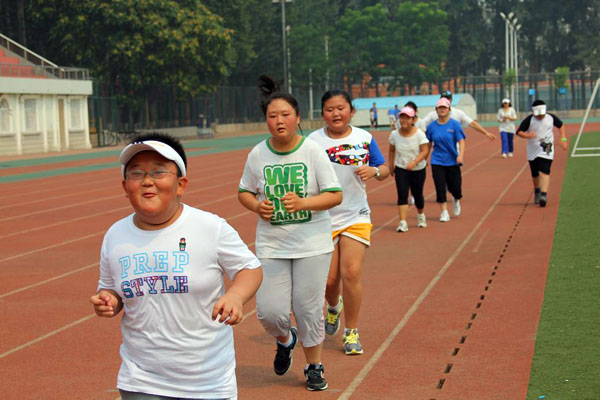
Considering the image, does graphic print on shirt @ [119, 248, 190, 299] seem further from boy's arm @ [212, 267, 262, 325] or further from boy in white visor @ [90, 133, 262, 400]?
boy's arm @ [212, 267, 262, 325]

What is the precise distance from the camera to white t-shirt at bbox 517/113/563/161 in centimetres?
1563

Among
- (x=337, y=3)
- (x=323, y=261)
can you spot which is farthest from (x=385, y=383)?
(x=337, y=3)

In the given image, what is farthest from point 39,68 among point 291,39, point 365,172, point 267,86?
point 267,86

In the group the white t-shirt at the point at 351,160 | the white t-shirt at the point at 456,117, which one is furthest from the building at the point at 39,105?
the white t-shirt at the point at 351,160

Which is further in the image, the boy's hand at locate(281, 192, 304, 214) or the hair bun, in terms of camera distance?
the hair bun

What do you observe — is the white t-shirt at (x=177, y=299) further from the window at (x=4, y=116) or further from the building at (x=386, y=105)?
the building at (x=386, y=105)

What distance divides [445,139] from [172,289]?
11003 mm

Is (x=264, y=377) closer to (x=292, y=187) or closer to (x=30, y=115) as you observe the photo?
(x=292, y=187)

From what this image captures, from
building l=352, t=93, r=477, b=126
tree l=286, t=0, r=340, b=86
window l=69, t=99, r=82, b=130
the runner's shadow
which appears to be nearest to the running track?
the runner's shadow

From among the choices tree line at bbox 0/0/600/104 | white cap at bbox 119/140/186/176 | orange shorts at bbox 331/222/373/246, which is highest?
tree line at bbox 0/0/600/104

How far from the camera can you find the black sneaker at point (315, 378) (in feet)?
19.5

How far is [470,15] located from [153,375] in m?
101

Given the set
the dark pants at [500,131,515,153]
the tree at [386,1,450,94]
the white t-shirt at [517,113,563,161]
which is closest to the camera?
the white t-shirt at [517,113,563,161]

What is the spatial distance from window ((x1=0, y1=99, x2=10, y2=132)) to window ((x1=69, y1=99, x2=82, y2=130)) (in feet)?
17.2
